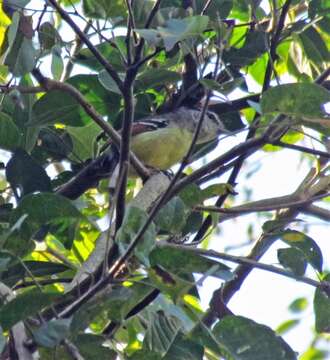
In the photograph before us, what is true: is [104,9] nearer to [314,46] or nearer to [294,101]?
[314,46]

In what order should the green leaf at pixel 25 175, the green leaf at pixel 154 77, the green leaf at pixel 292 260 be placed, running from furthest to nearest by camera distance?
the green leaf at pixel 25 175 → the green leaf at pixel 154 77 → the green leaf at pixel 292 260

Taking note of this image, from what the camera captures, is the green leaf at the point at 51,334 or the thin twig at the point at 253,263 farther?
the thin twig at the point at 253,263

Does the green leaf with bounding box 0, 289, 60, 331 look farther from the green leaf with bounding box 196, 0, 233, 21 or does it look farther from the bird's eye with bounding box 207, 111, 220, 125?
the bird's eye with bounding box 207, 111, 220, 125

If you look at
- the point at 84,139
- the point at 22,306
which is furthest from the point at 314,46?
the point at 22,306

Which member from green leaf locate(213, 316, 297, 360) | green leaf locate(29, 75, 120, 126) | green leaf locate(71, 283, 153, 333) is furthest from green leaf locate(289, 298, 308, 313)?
green leaf locate(29, 75, 120, 126)

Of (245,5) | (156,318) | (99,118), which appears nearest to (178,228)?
(156,318)

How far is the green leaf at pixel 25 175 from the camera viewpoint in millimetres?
2811

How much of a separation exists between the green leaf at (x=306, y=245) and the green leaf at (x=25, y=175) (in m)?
0.79

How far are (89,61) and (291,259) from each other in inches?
42.6

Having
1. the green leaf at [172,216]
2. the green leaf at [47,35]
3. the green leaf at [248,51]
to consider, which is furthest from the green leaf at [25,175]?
the green leaf at [248,51]

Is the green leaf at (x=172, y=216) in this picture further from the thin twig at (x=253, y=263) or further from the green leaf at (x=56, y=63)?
the green leaf at (x=56, y=63)

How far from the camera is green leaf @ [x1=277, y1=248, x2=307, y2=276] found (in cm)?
241

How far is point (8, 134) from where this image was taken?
9.41 ft

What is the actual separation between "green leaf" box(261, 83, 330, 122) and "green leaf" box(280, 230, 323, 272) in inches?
20.6
